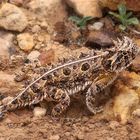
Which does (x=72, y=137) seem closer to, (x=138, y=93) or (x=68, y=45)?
(x=138, y=93)

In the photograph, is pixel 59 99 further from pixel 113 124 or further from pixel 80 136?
pixel 113 124

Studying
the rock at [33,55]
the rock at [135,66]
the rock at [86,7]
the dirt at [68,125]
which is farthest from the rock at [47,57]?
the rock at [135,66]

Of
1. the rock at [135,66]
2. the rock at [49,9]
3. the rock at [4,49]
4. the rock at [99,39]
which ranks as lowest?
the rock at [135,66]

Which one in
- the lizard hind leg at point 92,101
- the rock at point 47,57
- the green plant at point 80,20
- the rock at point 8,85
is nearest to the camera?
the lizard hind leg at point 92,101

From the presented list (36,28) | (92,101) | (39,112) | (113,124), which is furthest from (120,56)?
(36,28)

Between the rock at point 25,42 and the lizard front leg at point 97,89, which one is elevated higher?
the rock at point 25,42

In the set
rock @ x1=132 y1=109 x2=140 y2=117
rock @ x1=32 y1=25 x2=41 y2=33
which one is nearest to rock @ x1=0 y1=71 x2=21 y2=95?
rock @ x1=32 y1=25 x2=41 y2=33

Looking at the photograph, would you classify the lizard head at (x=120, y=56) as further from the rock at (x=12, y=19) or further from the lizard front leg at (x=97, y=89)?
the rock at (x=12, y=19)

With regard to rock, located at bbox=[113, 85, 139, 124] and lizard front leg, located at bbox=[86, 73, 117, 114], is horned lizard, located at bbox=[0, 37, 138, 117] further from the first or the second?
rock, located at bbox=[113, 85, 139, 124]

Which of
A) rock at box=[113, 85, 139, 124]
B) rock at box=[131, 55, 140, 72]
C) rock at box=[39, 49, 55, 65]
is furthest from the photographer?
rock at box=[39, 49, 55, 65]
